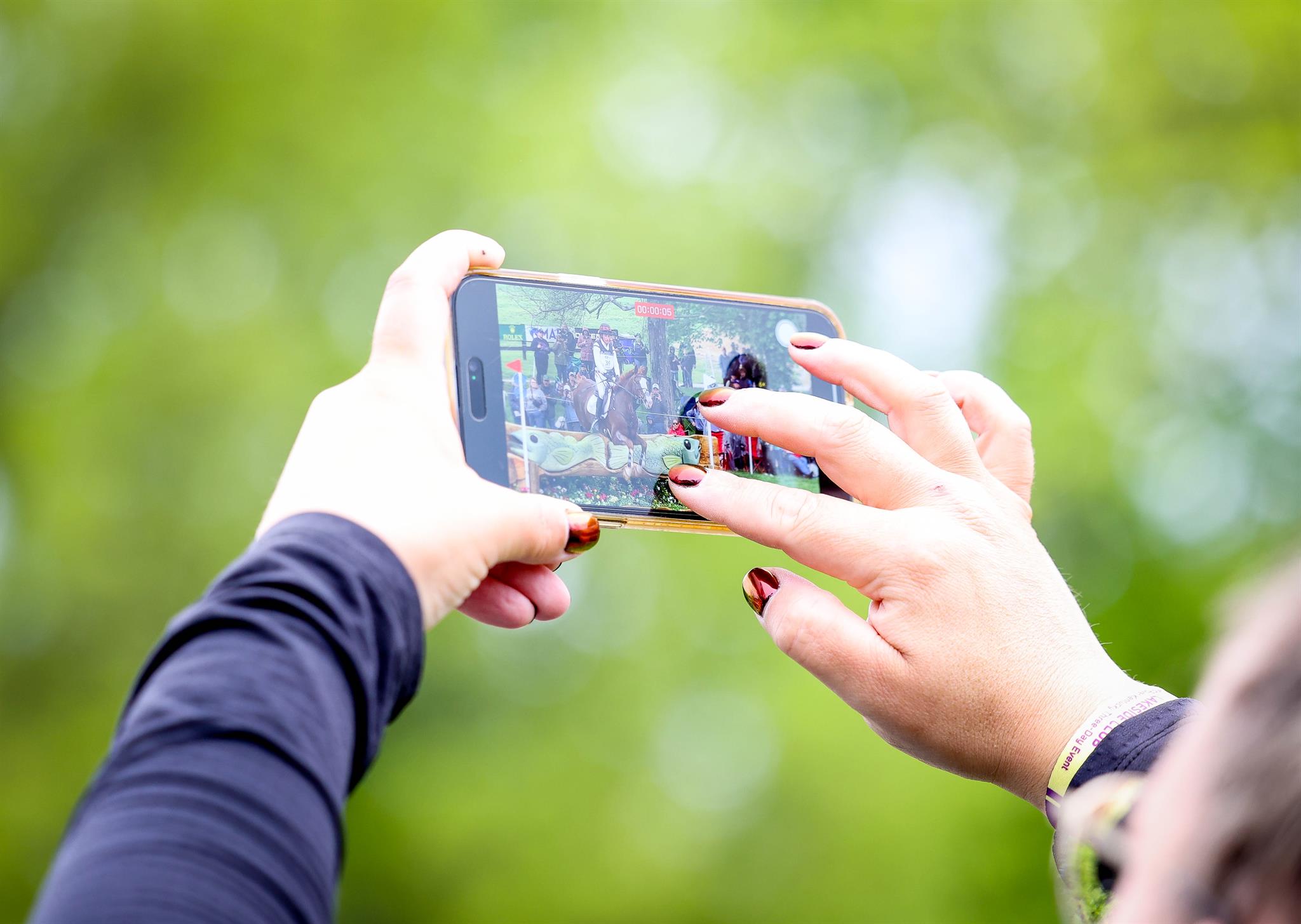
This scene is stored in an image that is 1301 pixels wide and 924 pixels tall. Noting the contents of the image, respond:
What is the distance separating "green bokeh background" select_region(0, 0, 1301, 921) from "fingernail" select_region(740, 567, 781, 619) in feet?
13.0

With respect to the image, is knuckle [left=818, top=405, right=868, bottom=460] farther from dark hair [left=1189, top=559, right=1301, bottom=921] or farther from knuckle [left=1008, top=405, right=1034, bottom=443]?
dark hair [left=1189, top=559, right=1301, bottom=921]

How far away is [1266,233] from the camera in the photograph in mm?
5633

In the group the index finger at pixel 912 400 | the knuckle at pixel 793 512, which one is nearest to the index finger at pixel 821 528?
the knuckle at pixel 793 512

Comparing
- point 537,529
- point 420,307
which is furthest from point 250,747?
point 420,307

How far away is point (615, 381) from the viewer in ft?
4.53

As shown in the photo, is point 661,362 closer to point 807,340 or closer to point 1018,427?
point 807,340

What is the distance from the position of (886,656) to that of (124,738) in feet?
2.51

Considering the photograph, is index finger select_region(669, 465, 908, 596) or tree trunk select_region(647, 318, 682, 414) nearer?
index finger select_region(669, 465, 908, 596)

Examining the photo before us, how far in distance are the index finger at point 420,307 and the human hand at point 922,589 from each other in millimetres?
358

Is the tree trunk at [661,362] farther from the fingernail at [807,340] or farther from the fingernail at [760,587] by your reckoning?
the fingernail at [760,587]

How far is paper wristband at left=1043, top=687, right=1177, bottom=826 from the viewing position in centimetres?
102

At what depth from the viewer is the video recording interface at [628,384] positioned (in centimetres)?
129

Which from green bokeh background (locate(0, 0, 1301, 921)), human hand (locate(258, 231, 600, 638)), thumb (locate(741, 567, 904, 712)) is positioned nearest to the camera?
human hand (locate(258, 231, 600, 638))

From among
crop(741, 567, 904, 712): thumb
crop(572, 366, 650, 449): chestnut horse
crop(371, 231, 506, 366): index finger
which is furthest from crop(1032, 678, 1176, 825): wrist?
crop(371, 231, 506, 366): index finger
